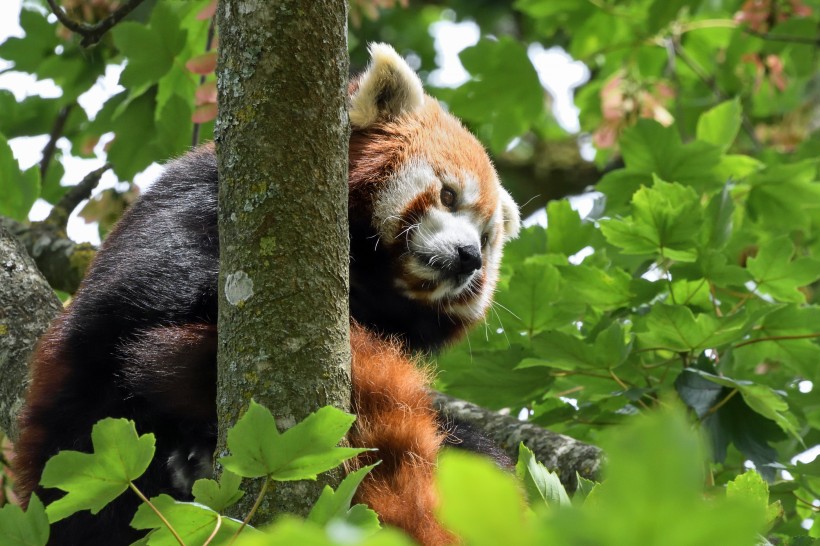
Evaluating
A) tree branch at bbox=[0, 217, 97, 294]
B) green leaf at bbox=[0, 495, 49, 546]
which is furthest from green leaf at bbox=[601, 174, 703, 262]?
tree branch at bbox=[0, 217, 97, 294]

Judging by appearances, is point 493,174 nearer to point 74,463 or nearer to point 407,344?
point 407,344

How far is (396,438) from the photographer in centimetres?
189

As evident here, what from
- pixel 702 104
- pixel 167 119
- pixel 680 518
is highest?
pixel 680 518

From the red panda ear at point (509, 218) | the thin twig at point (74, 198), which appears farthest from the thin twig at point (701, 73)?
the thin twig at point (74, 198)

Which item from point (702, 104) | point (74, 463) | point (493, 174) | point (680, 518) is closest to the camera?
point (680, 518)

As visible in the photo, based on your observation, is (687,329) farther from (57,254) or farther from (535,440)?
(57,254)

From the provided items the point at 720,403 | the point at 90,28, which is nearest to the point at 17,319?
the point at 90,28

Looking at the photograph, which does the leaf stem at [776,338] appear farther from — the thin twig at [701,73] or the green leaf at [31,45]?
the green leaf at [31,45]

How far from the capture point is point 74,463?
1229mm

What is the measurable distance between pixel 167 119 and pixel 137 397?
5.17 feet

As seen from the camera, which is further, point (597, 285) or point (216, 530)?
point (597, 285)

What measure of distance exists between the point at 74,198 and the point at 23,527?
2.70 meters

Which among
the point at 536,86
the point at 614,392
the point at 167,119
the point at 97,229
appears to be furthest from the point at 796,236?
the point at 97,229

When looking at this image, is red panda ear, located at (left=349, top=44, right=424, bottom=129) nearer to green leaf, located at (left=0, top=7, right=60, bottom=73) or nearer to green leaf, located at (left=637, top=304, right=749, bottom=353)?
green leaf, located at (left=637, top=304, right=749, bottom=353)
